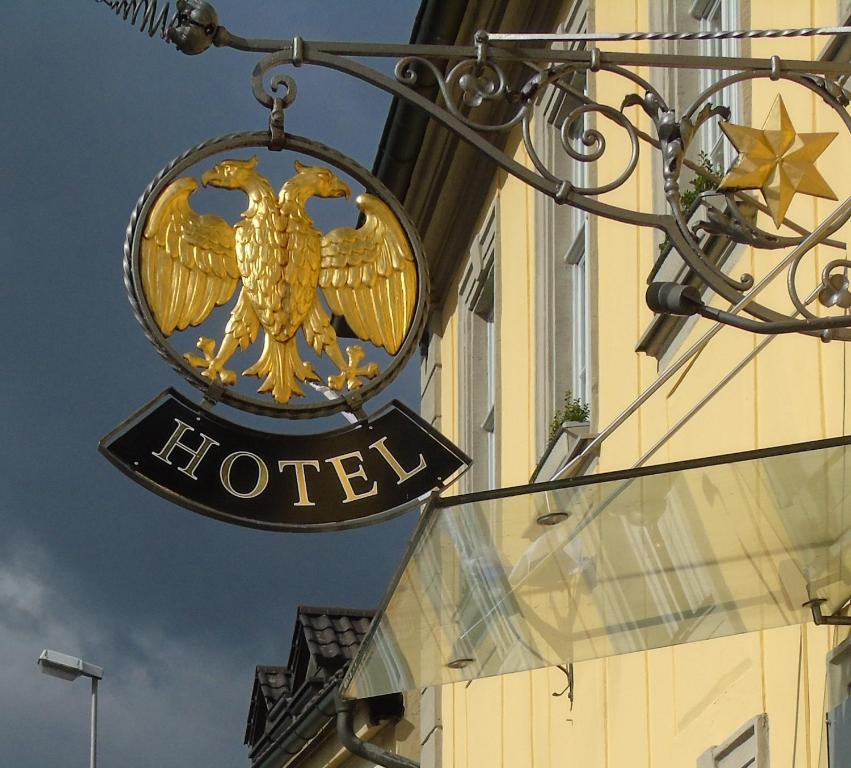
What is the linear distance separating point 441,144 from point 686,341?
6103 mm

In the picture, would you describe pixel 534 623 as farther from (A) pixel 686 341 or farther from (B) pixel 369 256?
(A) pixel 686 341

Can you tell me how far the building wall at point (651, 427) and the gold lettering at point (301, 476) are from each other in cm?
164

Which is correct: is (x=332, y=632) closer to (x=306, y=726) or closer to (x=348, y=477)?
(x=306, y=726)

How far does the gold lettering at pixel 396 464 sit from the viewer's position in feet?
21.3

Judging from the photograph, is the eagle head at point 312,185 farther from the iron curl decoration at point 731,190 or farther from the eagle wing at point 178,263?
the iron curl decoration at point 731,190

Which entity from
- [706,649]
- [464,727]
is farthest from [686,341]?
[464,727]

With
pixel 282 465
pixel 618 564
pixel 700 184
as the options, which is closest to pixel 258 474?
pixel 282 465

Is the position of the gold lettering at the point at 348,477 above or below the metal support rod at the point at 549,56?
below

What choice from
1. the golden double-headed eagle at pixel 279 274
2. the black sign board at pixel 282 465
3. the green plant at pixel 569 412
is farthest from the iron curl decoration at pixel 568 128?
the green plant at pixel 569 412

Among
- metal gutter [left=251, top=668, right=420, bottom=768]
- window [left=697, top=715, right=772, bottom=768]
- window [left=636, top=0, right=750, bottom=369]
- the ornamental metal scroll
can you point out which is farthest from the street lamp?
the ornamental metal scroll

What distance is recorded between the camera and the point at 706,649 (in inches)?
316

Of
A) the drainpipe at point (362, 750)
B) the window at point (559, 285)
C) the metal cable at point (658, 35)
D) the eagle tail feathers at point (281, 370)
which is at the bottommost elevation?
the eagle tail feathers at point (281, 370)

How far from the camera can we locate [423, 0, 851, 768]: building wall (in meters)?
6.92

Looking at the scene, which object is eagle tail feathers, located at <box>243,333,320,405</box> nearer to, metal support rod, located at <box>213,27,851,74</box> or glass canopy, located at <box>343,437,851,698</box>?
glass canopy, located at <box>343,437,851,698</box>
